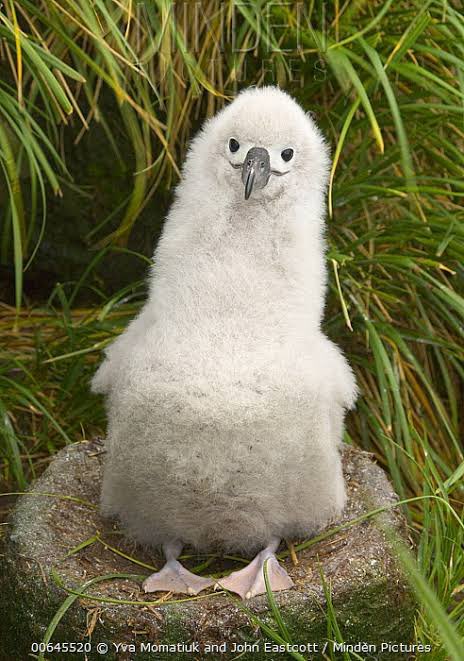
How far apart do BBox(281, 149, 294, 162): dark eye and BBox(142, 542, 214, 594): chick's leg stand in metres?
1.05

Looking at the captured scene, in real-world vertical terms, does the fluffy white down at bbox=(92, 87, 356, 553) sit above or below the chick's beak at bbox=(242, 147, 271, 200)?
below

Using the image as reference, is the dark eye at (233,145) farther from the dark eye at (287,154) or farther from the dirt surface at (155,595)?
the dirt surface at (155,595)

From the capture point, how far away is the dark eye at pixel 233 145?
2635 millimetres

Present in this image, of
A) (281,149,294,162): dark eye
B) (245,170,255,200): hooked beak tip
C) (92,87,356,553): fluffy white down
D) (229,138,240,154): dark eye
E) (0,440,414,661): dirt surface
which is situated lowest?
(0,440,414,661): dirt surface

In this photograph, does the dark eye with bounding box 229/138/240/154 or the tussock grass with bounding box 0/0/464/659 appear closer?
the dark eye with bounding box 229/138/240/154

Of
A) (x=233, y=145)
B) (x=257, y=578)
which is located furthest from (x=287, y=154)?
(x=257, y=578)

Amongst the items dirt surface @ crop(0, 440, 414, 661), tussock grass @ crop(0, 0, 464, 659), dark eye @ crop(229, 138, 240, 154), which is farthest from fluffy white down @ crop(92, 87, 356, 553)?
tussock grass @ crop(0, 0, 464, 659)

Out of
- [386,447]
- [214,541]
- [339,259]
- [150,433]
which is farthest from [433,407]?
[150,433]

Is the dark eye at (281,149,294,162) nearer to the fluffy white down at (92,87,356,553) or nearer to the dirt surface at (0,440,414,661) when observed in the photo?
the fluffy white down at (92,87,356,553)

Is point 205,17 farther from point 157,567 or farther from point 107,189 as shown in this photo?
point 157,567

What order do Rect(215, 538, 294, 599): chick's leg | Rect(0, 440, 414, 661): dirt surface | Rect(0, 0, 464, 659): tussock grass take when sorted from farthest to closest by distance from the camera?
Rect(0, 0, 464, 659): tussock grass
Rect(215, 538, 294, 599): chick's leg
Rect(0, 440, 414, 661): dirt surface

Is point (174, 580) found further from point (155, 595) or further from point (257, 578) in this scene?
point (257, 578)

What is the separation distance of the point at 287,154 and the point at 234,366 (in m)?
0.57

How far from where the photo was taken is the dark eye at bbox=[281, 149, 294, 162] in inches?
105
